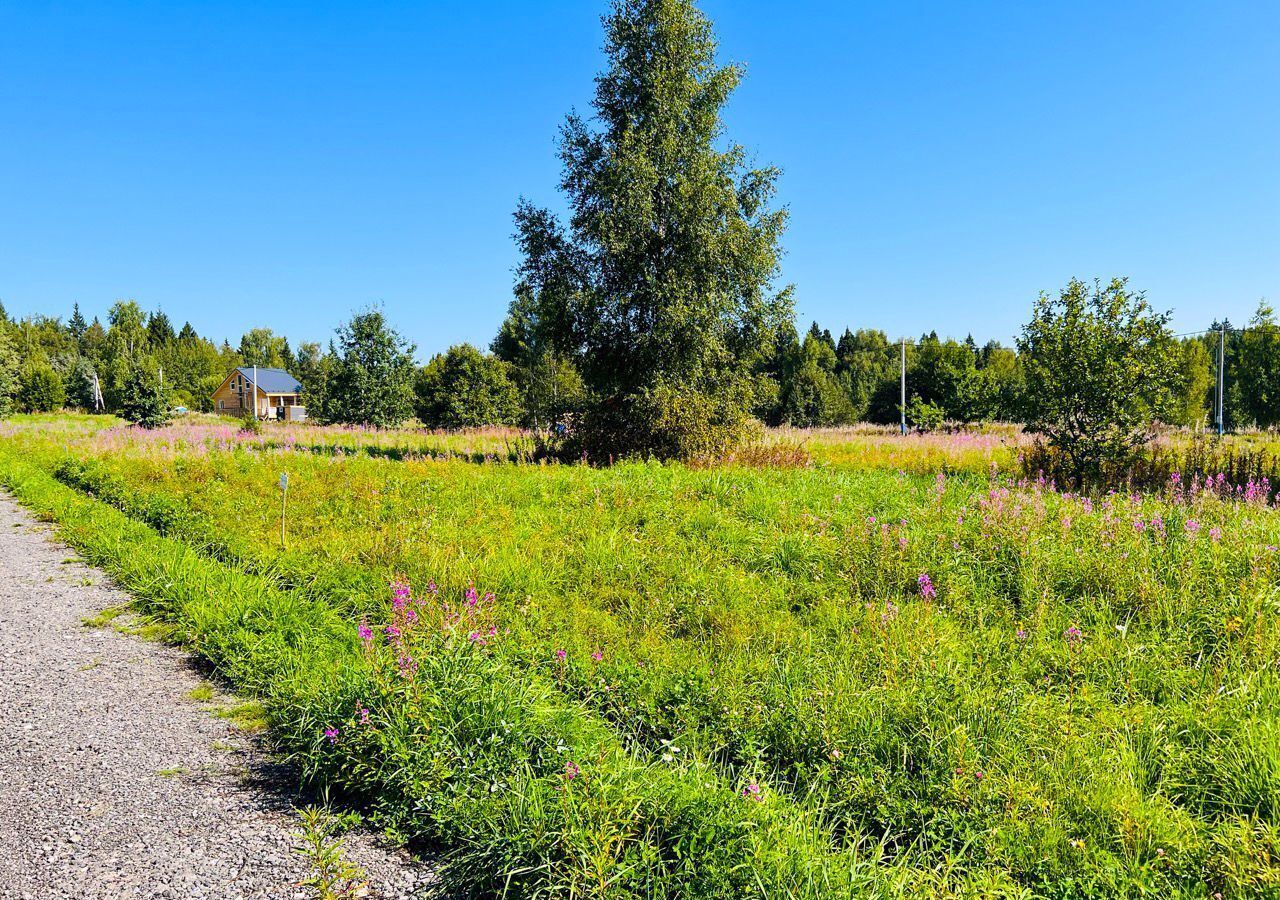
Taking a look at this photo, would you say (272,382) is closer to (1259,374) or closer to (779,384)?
(779,384)

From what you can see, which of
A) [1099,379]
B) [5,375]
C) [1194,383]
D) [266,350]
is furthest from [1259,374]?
[266,350]

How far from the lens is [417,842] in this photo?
118 inches

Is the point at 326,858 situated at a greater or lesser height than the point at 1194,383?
lesser

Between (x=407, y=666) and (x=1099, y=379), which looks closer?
(x=407, y=666)

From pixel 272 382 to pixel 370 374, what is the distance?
162ft

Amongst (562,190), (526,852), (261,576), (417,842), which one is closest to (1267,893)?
(526,852)

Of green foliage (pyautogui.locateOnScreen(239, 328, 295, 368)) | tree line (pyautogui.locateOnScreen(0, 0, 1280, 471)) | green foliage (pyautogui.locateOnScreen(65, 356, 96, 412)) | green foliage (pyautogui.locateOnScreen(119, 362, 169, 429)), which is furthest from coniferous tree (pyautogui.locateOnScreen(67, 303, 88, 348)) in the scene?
tree line (pyautogui.locateOnScreen(0, 0, 1280, 471))

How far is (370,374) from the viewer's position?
96.2ft

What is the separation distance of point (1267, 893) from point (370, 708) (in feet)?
12.5

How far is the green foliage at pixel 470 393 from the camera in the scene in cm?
3303

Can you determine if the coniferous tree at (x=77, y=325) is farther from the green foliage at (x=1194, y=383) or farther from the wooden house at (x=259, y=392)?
the green foliage at (x=1194, y=383)

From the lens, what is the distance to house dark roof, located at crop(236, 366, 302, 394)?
69062 millimetres

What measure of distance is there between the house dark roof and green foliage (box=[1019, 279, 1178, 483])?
237ft

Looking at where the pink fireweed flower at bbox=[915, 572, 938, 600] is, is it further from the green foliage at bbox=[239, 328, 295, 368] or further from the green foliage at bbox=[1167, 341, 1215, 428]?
the green foliage at bbox=[239, 328, 295, 368]
